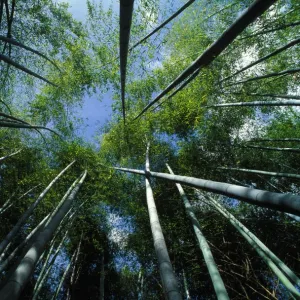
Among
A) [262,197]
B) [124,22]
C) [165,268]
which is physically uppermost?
[124,22]

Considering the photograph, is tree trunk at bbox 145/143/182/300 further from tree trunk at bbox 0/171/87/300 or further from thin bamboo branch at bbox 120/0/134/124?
thin bamboo branch at bbox 120/0/134/124

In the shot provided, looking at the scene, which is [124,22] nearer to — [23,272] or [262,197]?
[262,197]

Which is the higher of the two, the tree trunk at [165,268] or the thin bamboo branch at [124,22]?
the thin bamboo branch at [124,22]

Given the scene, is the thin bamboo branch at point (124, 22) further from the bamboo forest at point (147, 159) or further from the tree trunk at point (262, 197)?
the bamboo forest at point (147, 159)

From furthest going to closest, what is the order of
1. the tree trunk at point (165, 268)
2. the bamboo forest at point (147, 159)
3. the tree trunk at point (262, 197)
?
the bamboo forest at point (147, 159) → the tree trunk at point (165, 268) → the tree trunk at point (262, 197)

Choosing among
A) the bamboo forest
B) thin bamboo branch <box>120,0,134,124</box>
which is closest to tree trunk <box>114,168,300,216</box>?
thin bamboo branch <box>120,0,134,124</box>

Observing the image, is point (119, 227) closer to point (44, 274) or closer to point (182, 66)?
point (44, 274)

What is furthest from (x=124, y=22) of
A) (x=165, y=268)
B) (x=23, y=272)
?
(x=165, y=268)

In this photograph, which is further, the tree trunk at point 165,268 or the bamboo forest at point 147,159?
the bamboo forest at point 147,159

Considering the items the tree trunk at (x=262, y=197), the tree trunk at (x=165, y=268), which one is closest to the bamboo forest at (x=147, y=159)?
the tree trunk at (x=165, y=268)

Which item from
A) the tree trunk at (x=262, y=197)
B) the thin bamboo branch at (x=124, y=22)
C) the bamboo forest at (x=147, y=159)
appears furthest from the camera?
the bamboo forest at (x=147, y=159)

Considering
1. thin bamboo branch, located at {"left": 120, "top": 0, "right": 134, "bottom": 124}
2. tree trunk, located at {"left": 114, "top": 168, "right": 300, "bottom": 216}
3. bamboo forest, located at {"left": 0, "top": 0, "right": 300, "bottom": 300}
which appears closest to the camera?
tree trunk, located at {"left": 114, "top": 168, "right": 300, "bottom": 216}

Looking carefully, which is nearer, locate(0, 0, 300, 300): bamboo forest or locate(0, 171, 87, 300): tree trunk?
locate(0, 171, 87, 300): tree trunk

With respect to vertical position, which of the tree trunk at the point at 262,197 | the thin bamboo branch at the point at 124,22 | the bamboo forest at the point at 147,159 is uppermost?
the bamboo forest at the point at 147,159
